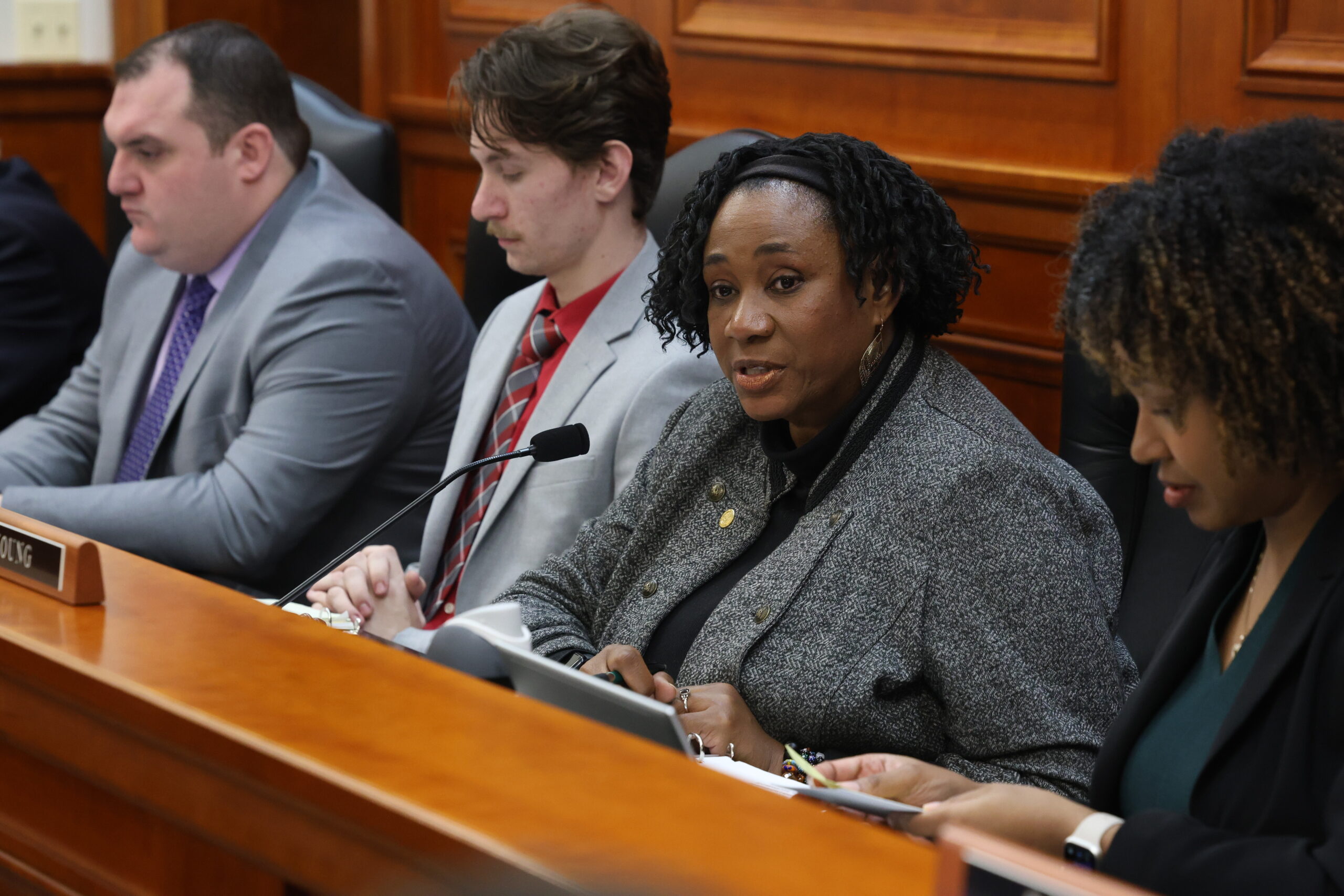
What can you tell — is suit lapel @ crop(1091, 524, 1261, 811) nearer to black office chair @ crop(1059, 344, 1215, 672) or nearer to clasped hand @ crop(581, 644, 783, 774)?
clasped hand @ crop(581, 644, 783, 774)

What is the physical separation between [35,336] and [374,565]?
139cm

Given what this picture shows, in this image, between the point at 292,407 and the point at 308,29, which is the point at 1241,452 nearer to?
the point at 292,407

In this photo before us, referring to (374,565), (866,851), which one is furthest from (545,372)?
(866,851)

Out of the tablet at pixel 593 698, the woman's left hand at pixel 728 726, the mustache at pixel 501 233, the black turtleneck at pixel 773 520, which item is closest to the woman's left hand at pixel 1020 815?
the tablet at pixel 593 698

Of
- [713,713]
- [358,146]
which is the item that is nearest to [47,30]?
[358,146]

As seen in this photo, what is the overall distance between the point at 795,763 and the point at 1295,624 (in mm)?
498

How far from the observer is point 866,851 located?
2.42 ft

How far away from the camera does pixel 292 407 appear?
7.31 ft

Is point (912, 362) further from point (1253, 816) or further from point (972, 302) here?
point (972, 302)

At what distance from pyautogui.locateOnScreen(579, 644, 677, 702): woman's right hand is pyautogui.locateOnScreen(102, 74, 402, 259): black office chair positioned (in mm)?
1586

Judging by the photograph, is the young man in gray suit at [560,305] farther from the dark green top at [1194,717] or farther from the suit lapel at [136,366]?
the dark green top at [1194,717]

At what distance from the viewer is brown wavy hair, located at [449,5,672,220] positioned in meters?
2.05

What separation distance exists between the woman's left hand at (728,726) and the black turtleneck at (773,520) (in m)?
0.14

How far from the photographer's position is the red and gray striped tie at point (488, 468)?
206 cm
